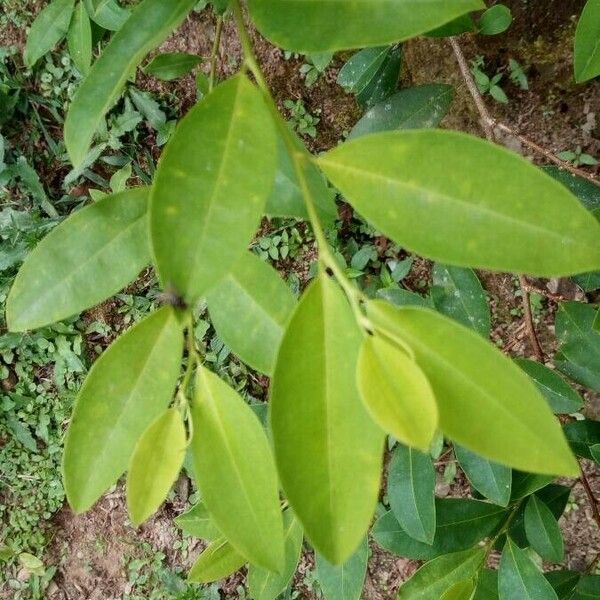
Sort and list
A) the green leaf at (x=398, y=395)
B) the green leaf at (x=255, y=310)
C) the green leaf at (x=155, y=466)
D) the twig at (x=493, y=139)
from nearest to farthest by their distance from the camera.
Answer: the green leaf at (x=398, y=395) < the green leaf at (x=155, y=466) < the green leaf at (x=255, y=310) < the twig at (x=493, y=139)

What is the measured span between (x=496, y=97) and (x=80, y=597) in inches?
94.9

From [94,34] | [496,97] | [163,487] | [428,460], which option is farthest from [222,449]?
[496,97]

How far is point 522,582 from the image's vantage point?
1166 mm

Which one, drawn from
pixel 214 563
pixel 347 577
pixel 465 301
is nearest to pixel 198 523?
pixel 214 563

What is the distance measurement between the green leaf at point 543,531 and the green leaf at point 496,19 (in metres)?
0.88

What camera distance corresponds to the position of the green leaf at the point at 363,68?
153 cm

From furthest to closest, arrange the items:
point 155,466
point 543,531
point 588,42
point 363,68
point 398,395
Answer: point 363,68 < point 543,531 < point 588,42 < point 155,466 < point 398,395

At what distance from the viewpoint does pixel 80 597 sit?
2768 mm

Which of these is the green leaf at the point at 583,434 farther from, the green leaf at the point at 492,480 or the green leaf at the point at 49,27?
the green leaf at the point at 49,27

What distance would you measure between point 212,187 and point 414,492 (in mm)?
882

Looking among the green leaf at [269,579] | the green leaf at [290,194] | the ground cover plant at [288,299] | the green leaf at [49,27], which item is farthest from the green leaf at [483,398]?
the green leaf at [49,27]

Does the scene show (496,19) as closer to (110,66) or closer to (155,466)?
(110,66)

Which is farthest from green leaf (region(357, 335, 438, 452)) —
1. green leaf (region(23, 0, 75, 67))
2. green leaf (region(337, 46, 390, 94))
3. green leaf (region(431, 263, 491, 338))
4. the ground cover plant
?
green leaf (region(23, 0, 75, 67))

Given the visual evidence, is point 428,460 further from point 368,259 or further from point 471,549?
point 368,259
